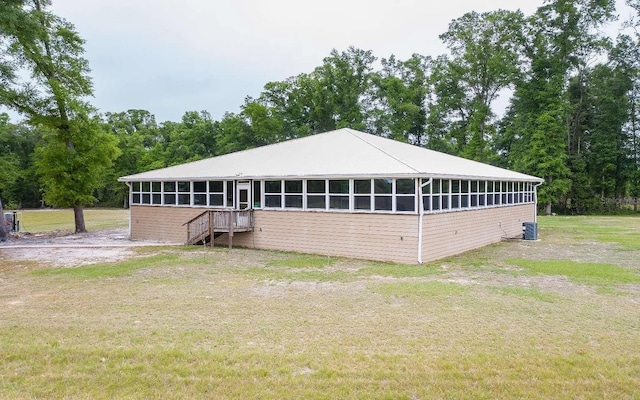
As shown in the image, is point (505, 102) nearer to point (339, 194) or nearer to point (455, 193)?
point (455, 193)

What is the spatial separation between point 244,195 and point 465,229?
328 inches

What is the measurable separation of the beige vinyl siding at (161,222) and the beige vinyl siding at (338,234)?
2917mm

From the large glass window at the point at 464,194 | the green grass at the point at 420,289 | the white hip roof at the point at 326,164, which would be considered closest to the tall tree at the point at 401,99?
the white hip roof at the point at 326,164

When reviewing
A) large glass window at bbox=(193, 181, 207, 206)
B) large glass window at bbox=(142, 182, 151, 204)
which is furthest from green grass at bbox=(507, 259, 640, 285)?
large glass window at bbox=(142, 182, 151, 204)

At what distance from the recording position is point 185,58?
35031 millimetres

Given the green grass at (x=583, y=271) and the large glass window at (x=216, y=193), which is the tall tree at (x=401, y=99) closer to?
the large glass window at (x=216, y=193)

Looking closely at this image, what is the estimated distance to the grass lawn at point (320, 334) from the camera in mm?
4441

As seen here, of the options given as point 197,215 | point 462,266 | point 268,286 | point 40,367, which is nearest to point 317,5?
point 197,215

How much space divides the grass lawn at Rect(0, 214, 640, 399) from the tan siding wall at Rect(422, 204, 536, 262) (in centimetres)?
228

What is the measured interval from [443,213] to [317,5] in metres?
16.3

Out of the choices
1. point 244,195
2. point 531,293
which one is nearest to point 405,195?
point 531,293

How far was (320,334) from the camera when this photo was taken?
19.5 ft

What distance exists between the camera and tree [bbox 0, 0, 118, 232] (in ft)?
65.8

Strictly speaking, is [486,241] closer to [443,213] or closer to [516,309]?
[443,213]
